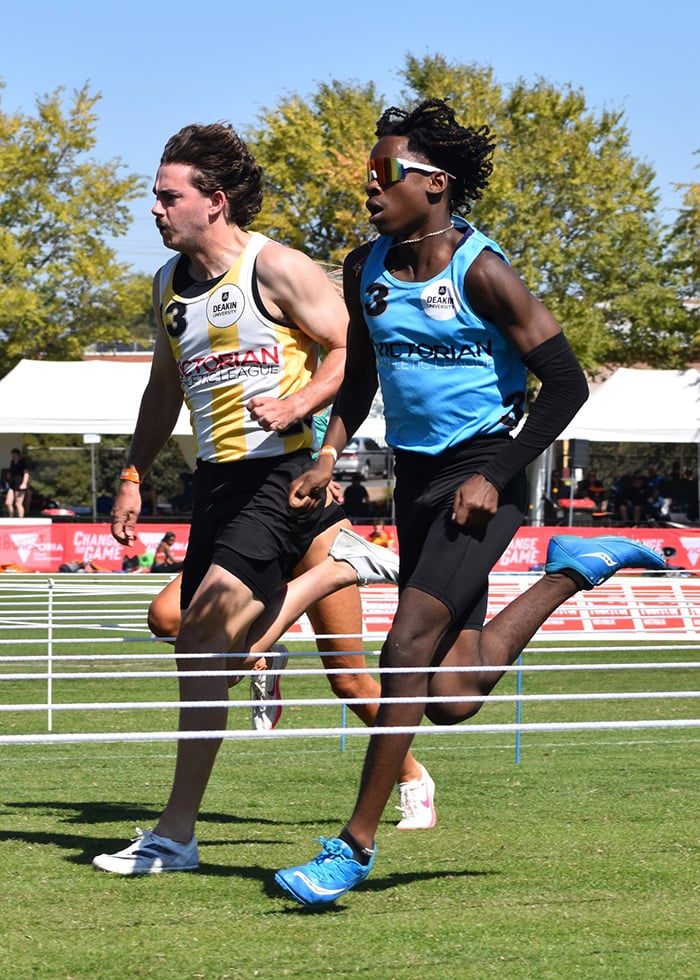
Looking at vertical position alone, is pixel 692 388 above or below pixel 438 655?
above

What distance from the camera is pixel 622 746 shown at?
872 cm

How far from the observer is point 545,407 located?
4.55m

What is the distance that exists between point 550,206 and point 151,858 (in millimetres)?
36535

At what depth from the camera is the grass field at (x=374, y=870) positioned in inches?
149

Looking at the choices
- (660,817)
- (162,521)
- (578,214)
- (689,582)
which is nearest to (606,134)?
Result: (578,214)

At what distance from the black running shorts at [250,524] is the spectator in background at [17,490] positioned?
79.1 ft

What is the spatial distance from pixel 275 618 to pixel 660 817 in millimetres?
1854

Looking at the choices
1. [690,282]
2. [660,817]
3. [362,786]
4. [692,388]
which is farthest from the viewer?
[690,282]

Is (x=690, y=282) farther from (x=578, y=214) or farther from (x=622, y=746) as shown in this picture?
(x=622, y=746)

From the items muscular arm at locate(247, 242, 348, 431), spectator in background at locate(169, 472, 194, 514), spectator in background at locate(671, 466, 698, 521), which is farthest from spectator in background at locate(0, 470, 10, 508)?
muscular arm at locate(247, 242, 348, 431)

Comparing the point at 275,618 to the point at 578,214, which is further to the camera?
the point at 578,214

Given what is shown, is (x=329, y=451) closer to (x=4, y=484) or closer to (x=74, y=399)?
(x=74, y=399)

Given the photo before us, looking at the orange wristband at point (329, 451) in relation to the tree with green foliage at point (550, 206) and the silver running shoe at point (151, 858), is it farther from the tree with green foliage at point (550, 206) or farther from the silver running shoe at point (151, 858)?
the tree with green foliage at point (550, 206)

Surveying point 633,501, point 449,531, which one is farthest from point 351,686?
point 633,501
